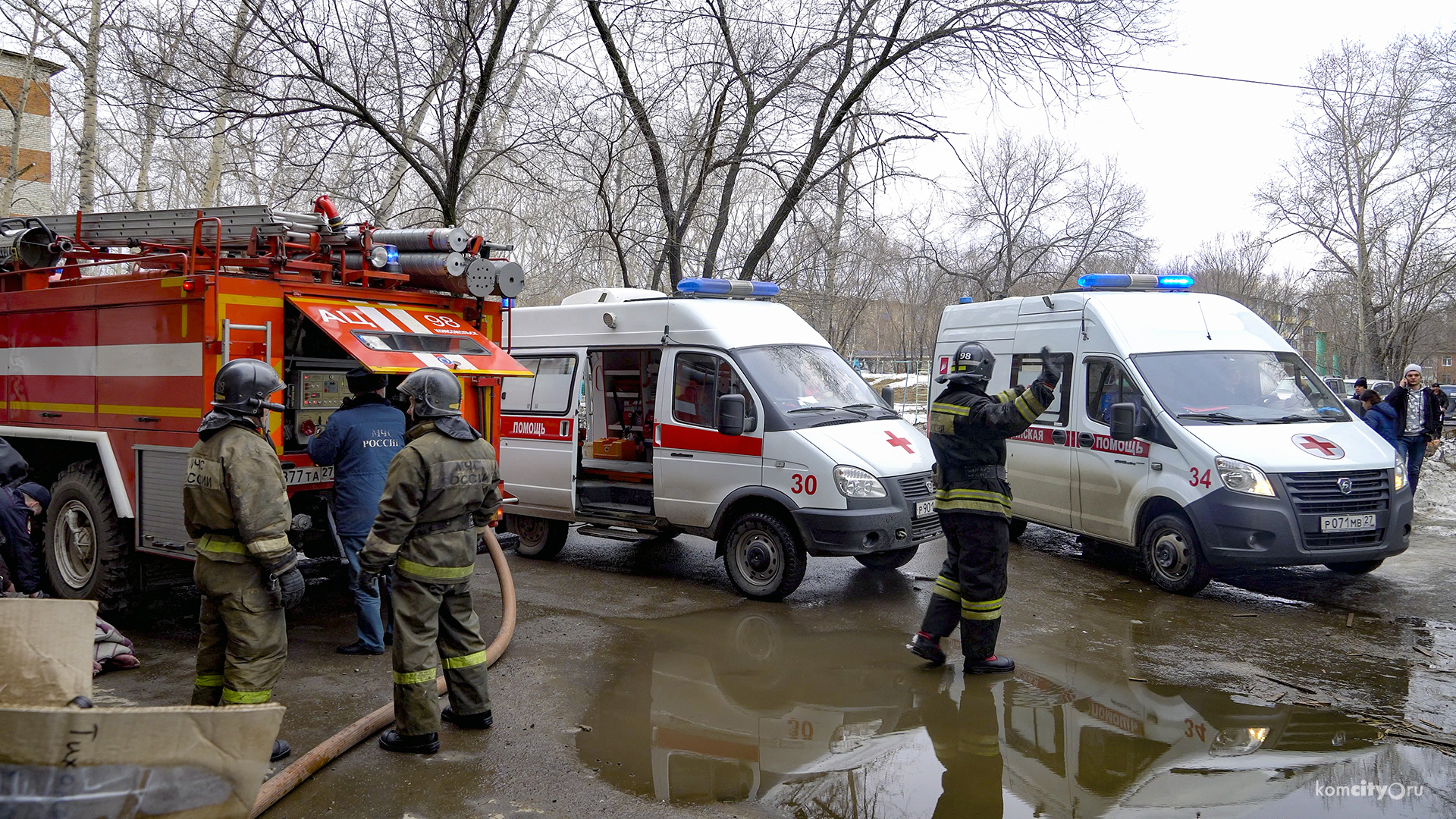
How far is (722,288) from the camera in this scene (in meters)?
8.55

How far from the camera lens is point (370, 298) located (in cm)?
646

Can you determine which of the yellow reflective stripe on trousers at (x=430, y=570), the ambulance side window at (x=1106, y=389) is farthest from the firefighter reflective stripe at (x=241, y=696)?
the ambulance side window at (x=1106, y=389)

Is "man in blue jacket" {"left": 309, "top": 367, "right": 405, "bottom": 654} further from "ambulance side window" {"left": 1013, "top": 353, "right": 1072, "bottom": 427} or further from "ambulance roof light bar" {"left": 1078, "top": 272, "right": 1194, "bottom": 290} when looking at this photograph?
"ambulance roof light bar" {"left": 1078, "top": 272, "right": 1194, "bottom": 290}

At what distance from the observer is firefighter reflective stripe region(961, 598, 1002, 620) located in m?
5.39

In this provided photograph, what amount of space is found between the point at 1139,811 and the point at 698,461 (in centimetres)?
450

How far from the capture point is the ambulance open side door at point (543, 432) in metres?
8.61

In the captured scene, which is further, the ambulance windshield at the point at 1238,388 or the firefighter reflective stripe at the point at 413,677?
the ambulance windshield at the point at 1238,388

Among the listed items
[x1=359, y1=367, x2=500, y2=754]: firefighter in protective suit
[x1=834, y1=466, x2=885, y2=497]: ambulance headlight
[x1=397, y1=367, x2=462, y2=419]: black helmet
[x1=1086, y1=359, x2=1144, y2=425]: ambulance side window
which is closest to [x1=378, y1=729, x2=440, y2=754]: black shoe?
[x1=359, y1=367, x2=500, y2=754]: firefighter in protective suit

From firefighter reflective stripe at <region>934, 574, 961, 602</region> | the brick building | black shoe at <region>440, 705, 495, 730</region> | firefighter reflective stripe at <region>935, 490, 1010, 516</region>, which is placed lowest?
black shoe at <region>440, 705, 495, 730</region>

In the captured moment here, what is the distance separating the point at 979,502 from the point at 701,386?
10.0ft

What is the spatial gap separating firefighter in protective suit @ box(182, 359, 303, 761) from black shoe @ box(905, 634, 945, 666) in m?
3.40

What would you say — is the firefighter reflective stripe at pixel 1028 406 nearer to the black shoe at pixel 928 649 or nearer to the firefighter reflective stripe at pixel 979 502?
Answer: the firefighter reflective stripe at pixel 979 502

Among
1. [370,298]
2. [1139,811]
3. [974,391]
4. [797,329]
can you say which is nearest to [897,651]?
[974,391]

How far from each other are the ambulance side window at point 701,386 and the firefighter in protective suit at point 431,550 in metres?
3.29
